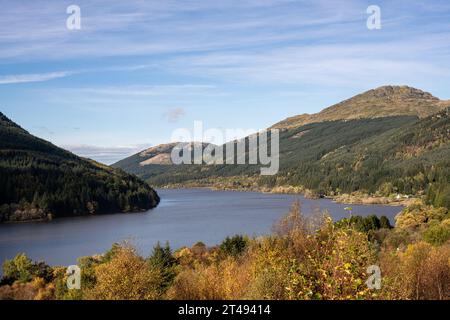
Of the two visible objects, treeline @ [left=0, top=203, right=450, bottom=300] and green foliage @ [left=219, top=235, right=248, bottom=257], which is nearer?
treeline @ [left=0, top=203, right=450, bottom=300]

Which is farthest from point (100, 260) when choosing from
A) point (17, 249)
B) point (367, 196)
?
point (367, 196)

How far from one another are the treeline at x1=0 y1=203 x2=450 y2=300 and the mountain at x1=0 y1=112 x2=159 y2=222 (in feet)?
258

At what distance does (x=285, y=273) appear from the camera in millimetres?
19688

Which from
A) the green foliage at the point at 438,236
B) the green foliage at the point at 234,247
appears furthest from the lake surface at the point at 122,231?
the green foliage at the point at 438,236

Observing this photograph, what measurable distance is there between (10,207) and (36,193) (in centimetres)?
989

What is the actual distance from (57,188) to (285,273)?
136192mm

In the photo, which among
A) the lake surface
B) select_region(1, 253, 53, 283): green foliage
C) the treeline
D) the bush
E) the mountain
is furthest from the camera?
the mountain

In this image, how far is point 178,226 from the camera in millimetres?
109312

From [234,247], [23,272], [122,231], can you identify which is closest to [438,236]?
[234,247]

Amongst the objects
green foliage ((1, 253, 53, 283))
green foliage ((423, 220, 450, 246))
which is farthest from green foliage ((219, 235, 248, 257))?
green foliage ((423, 220, 450, 246))

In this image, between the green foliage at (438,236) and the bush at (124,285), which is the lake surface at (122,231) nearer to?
the green foliage at (438,236)

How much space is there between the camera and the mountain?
133712 millimetres

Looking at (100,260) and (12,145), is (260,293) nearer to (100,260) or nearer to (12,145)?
(100,260)

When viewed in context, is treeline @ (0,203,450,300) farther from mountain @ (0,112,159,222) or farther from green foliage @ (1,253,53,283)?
mountain @ (0,112,159,222)
